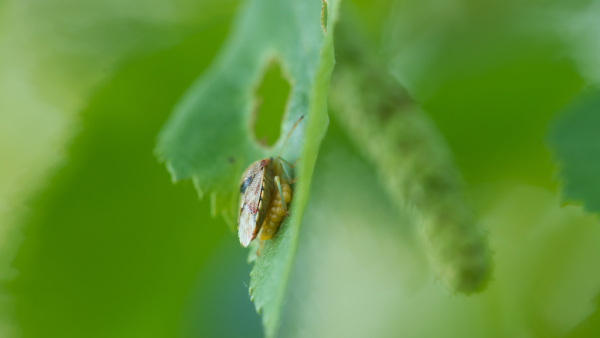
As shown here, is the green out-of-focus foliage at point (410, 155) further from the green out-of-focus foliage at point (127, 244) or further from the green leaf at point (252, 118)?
the green out-of-focus foliage at point (127, 244)

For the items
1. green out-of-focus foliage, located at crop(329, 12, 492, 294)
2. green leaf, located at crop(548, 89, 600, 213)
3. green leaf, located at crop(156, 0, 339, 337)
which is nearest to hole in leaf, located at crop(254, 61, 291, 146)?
green leaf, located at crop(156, 0, 339, 337)

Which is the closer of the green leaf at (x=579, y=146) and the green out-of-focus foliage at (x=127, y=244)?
the green leaf at (x=579, y=146)

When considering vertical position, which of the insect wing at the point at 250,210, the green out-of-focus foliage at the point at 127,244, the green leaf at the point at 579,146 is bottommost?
the green leaf at the point at 579,146

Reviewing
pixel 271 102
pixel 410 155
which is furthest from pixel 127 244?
pixel 410 155

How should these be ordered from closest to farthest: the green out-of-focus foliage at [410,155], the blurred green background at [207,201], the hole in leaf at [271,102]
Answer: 1. the green out-of-focus foliage at [410,155]
2. the blurred green background at [207,201]
3. the hole in leaf at [271,102]

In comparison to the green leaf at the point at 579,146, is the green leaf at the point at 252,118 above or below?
above

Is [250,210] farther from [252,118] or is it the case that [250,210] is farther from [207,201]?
[207,201]

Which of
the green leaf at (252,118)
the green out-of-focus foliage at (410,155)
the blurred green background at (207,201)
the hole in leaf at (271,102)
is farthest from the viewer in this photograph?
the hole in leaf at (271,102)

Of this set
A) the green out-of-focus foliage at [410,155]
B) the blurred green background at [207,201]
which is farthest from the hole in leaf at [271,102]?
the green out-of-focus foliage at [410,155]

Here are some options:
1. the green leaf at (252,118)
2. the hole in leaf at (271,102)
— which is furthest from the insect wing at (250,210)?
the hole in leaf at (271,102)
